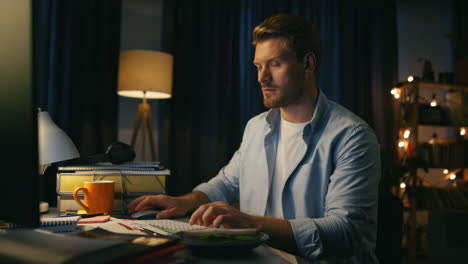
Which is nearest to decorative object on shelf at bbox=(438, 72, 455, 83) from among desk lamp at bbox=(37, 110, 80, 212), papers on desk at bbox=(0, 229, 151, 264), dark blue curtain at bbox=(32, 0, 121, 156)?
dark blue curtain at bbox=(32, 0, 121, 156)

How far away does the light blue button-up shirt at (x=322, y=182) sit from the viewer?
945mm

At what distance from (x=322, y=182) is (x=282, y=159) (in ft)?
0.70

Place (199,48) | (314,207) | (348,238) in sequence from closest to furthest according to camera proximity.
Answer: (348,238) → (314,207) → (199,48)

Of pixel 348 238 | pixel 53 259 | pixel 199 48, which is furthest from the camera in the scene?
pixel 199 48

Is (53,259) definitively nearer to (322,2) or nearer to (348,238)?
(348,238)

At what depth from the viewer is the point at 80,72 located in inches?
109

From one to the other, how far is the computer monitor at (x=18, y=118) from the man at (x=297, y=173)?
15.4 inches

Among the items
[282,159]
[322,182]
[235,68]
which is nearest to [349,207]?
[322,182]

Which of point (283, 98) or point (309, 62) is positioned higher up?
point (309, 62)

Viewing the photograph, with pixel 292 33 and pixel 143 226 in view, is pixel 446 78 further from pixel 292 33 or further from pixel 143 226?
pixel 143 226

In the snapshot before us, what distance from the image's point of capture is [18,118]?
51cm

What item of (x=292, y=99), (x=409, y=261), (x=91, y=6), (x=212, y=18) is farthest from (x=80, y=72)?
(x=409, y=261)

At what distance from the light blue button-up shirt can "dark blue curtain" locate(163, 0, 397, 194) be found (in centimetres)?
152

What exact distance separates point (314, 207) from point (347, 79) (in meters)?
2.59
